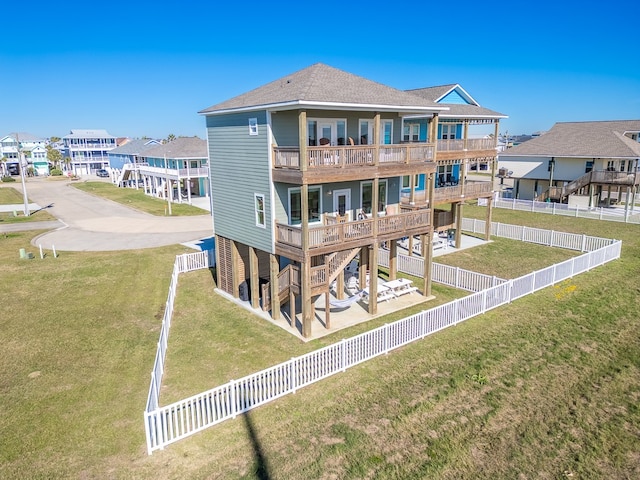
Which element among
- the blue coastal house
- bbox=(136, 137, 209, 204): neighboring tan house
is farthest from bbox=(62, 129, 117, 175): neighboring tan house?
bbox=(136, 137, 209, 204): neighboring tan house

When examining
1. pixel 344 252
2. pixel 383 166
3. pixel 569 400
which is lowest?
pixel 569 400

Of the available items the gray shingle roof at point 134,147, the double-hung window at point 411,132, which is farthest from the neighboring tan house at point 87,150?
the double-hung window at point 411,132

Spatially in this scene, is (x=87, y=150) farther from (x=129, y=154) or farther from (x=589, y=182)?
(x=589, y=182)

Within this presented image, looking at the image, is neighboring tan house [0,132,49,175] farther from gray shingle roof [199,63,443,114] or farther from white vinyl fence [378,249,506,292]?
white vinyl fence [378,249,506,292]

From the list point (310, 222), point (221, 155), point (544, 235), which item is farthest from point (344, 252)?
point (544, 235)

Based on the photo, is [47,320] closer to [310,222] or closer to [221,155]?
[221,155]
